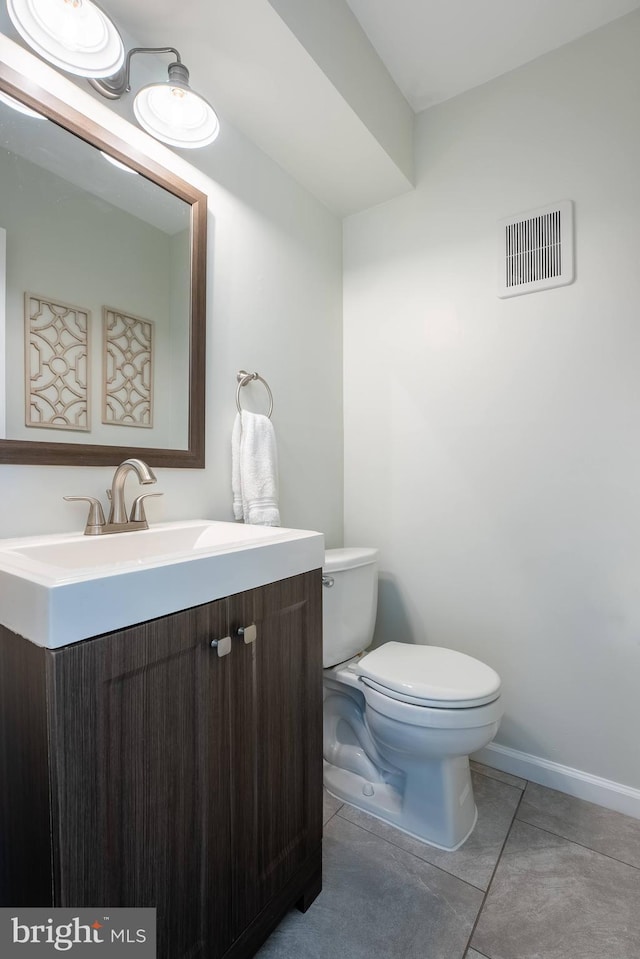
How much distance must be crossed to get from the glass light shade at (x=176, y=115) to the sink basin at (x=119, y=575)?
1071mm

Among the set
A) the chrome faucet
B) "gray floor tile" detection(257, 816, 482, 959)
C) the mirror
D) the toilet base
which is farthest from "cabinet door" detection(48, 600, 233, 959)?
the toilet base

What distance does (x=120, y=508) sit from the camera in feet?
3.65

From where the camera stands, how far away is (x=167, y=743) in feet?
2.36

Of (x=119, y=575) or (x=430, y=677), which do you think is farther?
(x=430, y=677)

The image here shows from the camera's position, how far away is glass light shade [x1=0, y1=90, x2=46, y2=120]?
974 mm

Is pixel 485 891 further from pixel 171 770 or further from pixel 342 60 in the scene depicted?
pixel 342 60

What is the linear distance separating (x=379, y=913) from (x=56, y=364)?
155 centimetres

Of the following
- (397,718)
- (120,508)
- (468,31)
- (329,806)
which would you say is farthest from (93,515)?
(468,31)

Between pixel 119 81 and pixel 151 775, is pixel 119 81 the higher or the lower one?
the higher one

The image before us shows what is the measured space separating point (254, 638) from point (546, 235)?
64.0 inches

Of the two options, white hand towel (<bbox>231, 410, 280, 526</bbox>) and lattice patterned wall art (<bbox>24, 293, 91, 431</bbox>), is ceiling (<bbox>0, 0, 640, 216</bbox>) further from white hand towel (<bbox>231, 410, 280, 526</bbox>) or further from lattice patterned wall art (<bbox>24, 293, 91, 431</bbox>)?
white hand towel (<bbox>231, 410, 280, 526</bbox>)

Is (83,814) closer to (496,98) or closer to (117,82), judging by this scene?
(117,82)

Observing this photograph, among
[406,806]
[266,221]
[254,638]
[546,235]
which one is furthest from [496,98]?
[406,806]

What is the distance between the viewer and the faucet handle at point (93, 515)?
3.46ft
